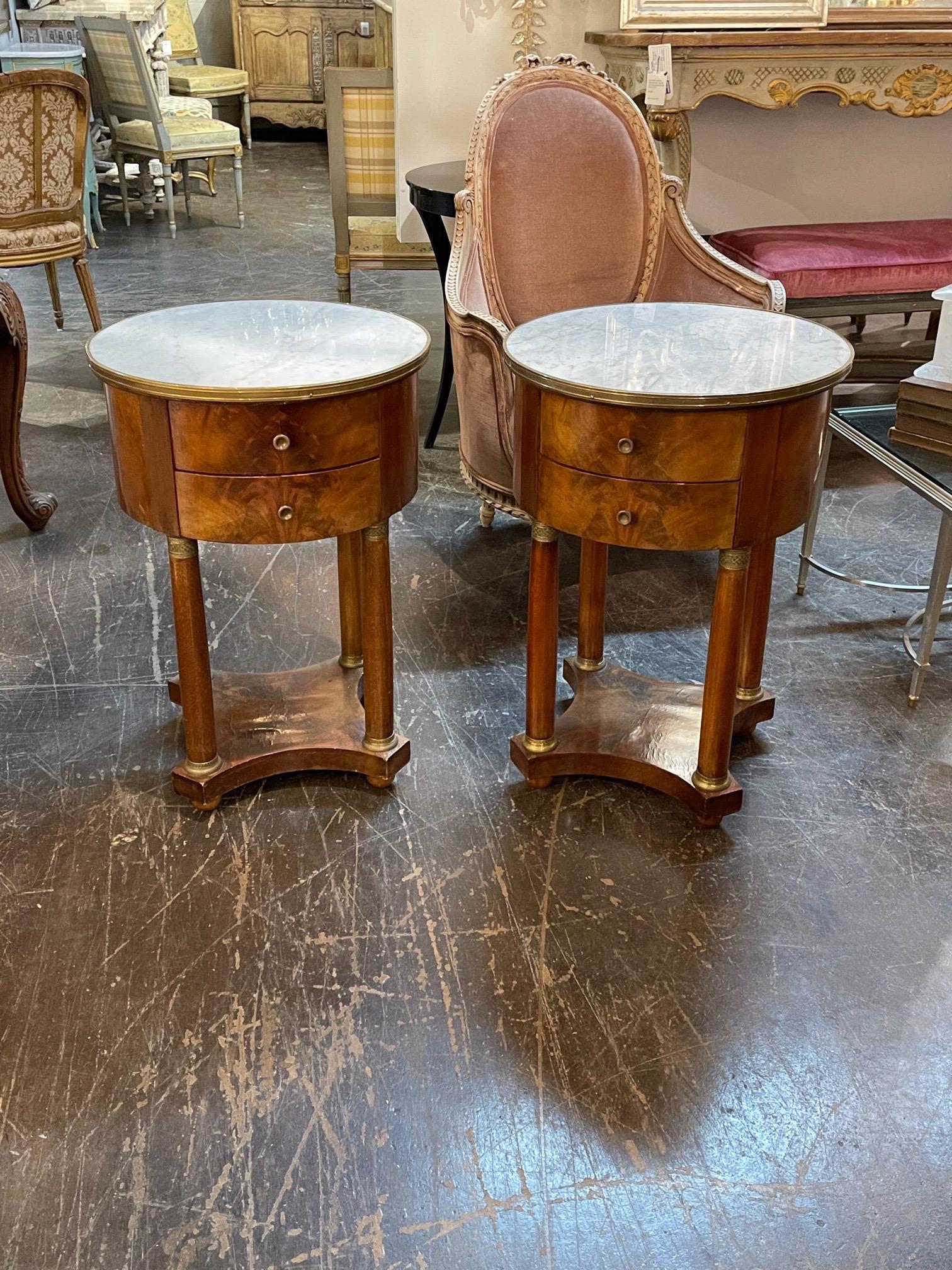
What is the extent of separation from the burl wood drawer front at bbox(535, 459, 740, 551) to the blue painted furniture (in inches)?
209

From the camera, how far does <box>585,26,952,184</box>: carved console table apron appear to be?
3.69 m

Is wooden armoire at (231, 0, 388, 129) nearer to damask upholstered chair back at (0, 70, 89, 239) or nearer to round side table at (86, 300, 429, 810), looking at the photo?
damask upholstered chair back at (0, 70, 89, 239)

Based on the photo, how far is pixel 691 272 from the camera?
3.05 meters

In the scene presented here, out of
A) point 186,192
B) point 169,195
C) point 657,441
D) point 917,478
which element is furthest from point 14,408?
point 186,192

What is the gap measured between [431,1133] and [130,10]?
8.06 m

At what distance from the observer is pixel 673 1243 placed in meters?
1.50

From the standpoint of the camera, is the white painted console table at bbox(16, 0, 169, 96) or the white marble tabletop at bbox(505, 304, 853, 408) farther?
the white painted console table at bbox(16, 0, 169, 96)

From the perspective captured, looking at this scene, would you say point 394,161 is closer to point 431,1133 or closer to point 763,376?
point 763,376

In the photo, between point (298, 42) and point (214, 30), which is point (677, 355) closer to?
point (298, 42)

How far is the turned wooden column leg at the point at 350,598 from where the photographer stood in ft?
8.07

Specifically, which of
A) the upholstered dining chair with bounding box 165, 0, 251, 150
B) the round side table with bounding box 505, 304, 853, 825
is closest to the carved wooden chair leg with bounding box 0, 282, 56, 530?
the round side table with bounding box 505, 304, 853, 825

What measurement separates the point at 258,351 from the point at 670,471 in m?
0.73

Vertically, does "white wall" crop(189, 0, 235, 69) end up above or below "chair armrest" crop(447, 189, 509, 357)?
above

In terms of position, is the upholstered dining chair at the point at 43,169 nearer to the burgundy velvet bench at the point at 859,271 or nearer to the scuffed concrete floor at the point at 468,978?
the scuffed concrete floor at the point at 468,978
